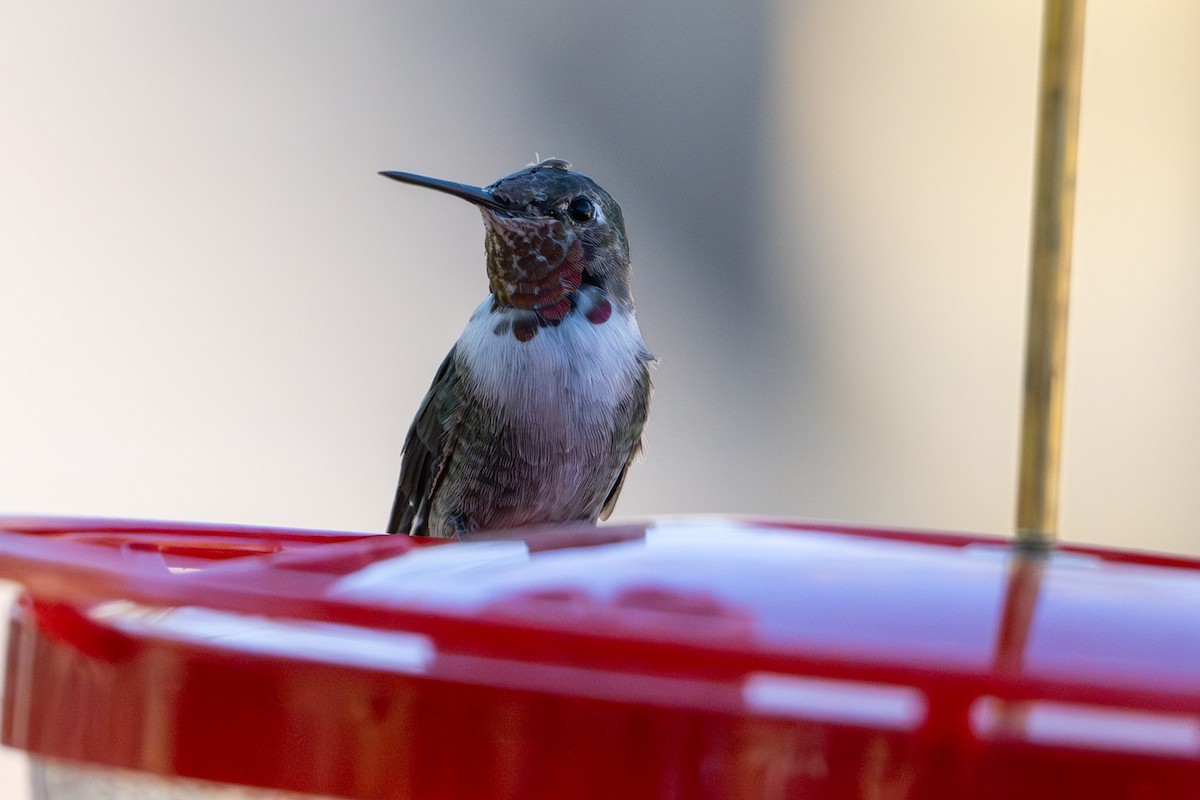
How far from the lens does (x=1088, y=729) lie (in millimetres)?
489

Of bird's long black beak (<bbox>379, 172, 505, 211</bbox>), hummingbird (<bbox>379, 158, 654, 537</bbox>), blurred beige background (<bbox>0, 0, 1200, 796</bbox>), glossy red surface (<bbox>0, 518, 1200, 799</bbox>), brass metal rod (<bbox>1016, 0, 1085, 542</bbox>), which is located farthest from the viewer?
blurred beige background (<bbox>0, 0, 1200, 796</bbox>)

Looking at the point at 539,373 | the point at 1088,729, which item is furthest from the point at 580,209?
the point at 1088,729

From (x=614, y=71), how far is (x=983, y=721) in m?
5.06

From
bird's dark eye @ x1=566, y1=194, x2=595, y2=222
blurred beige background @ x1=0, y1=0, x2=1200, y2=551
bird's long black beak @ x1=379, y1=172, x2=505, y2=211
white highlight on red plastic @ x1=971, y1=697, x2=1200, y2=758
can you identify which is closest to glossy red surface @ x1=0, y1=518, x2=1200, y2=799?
white highlight on red plastic @ x1=971, y1=697, x2=1200, y2=758

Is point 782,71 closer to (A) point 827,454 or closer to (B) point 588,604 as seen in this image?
(A) point 827,454

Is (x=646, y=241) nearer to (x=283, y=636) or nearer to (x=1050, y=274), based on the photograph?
(x=1050, y=274)

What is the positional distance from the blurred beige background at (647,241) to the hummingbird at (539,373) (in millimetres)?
1997

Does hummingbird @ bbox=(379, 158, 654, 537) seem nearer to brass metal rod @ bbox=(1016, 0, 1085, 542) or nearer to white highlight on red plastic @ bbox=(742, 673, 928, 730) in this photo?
brass metal rod @ bbox=(1016, 0, 1085, 542)

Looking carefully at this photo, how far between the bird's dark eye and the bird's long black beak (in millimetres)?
122

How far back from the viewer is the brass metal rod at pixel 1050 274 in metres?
0.77

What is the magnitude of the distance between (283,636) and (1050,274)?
1.42 ft

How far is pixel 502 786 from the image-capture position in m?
0.51

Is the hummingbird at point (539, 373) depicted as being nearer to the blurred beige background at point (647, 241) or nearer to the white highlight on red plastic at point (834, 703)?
the white highlight on red plastic at point (834, 703)

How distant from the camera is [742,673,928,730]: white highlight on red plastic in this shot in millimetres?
487
